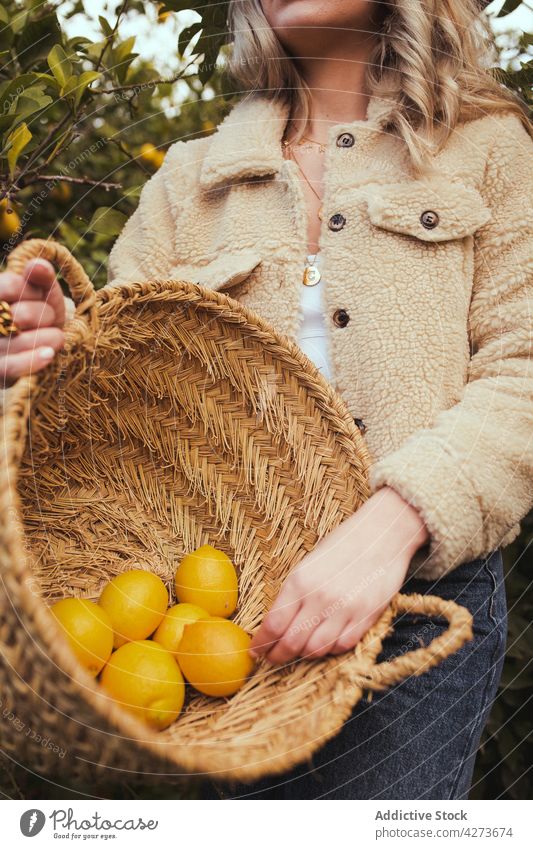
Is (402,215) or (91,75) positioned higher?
(91,75)

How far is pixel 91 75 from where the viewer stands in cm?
66

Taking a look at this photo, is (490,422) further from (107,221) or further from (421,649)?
(107,221)

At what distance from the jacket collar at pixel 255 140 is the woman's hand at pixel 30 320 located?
0.32 metres

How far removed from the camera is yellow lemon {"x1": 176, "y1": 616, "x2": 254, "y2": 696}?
1.79 feet

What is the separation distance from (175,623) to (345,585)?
200mm

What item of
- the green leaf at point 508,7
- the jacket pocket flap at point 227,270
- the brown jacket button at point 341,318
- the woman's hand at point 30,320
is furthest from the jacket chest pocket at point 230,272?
the green leaf at point 508,7

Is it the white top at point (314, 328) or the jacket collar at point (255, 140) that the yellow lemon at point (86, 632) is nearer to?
the white top at point (314, 328)

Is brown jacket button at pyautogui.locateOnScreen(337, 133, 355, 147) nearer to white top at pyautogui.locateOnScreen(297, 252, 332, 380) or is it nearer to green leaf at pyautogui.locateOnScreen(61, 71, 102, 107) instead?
white top at pyautogui.locateOnScreen(297, 252, 332, 380)

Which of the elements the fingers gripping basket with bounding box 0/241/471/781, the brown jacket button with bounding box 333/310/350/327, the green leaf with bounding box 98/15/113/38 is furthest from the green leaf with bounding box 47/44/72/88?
the brown jacket button with bounding box 333/310/350/327

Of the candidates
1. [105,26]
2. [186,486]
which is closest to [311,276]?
[186,486]

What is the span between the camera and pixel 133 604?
60 cm
